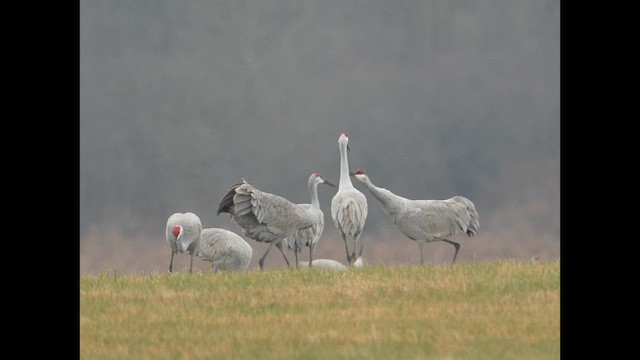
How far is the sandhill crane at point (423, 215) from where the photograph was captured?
15672mm

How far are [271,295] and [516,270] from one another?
4.60 meters

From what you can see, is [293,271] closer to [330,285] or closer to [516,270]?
[330,285]

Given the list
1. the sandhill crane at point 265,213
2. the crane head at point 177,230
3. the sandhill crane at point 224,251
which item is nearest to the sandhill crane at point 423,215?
the sandhill crane at point 265,213

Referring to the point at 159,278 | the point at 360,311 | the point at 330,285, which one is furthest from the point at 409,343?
the point at 159,278

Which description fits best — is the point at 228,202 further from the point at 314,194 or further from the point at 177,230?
the point at 314,194

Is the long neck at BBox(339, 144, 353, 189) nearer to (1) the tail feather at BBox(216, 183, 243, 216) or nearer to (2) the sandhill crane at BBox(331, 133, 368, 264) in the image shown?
(2) the sandhill crane at BBox(331, 133, 368, 264)

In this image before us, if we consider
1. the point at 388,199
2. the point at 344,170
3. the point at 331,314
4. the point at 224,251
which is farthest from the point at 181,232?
the point at 331,314

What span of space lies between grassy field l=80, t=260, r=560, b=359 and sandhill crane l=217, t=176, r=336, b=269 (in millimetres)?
1660

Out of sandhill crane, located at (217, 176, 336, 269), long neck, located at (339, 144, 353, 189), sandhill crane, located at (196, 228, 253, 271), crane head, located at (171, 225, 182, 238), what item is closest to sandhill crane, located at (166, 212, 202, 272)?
crane head, located at (171, 225, 182, 238)

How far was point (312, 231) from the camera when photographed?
1791 centimetres

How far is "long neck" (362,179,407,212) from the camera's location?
51.9 feet

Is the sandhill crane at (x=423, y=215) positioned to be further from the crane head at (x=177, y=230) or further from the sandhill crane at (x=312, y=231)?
the crane head at (x=177, y=230)

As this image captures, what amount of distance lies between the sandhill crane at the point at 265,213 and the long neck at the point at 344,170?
841 millimetres
